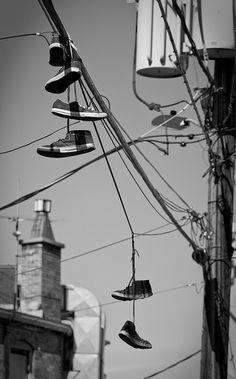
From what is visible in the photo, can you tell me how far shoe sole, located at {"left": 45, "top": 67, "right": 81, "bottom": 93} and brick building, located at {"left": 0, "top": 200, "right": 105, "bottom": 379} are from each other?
951 centimetres

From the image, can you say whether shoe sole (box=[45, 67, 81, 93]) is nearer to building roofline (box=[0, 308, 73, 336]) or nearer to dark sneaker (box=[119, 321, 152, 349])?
dark sneaker (box=[119, 321, 152, 349])

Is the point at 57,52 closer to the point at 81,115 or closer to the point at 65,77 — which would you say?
the point at 65,77

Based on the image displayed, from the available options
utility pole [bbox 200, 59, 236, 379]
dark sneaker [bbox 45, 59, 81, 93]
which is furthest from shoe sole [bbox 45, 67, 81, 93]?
utility pole [bbox 200, 59, 236, 379]

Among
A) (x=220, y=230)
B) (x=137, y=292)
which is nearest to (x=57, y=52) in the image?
(x=137, y=292)

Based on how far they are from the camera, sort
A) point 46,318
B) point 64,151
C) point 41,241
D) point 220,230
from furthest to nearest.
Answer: point 41,241
point 46,318
point 220,230
point 64,151

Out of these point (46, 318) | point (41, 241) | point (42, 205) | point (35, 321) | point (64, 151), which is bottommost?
point (64, 151)

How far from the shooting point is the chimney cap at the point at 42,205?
1798 cm

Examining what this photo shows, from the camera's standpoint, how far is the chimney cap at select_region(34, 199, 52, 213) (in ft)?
59.0

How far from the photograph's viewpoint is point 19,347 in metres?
18.0

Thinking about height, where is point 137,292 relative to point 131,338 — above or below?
above

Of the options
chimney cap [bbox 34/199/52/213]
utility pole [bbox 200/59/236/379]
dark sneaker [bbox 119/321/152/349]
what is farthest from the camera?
chimney cap [bbox 34/199/52/213]

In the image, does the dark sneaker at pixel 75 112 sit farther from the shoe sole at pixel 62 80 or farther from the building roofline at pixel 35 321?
the building roofline at pixel 35 321

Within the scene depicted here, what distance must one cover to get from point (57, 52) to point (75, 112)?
563mm

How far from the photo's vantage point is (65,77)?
8383 millimetres
